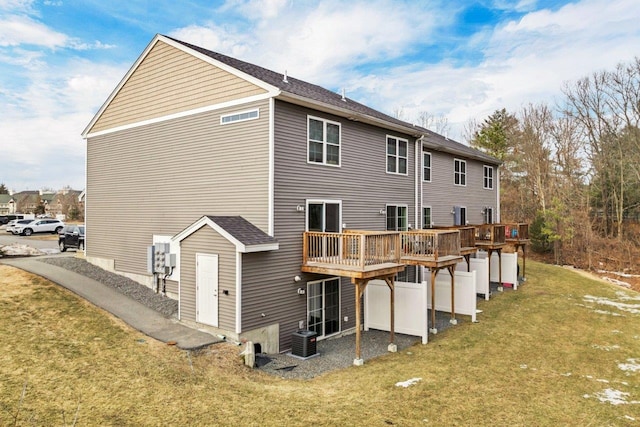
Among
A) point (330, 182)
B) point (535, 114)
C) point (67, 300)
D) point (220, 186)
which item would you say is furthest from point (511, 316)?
point (535, 114)

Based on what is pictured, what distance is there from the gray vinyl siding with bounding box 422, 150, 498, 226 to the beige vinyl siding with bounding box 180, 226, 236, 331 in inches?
433

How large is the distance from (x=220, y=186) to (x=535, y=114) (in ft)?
112

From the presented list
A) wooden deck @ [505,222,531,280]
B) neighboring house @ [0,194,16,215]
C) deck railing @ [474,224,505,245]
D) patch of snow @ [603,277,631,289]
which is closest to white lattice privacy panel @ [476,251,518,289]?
wooden deck @ [505,222,531,280]

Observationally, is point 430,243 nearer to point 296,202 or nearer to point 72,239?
Answer: point 296,202

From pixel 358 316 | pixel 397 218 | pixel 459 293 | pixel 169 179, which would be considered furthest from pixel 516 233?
pixel 169 179

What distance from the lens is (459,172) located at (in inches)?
870

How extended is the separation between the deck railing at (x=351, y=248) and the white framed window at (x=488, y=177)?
603 inches

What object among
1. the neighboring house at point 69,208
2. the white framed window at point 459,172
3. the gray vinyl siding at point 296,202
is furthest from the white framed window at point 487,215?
the neighboring house at point 69,208

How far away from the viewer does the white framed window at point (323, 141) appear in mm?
12461

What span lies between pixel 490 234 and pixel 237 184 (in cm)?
1345

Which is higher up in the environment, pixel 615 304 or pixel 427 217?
pixel 427 217

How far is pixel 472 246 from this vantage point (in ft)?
58.3

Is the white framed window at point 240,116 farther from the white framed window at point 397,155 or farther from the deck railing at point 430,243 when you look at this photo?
the white framed window at point 397,155

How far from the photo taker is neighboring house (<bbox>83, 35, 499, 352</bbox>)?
36.2 ft
